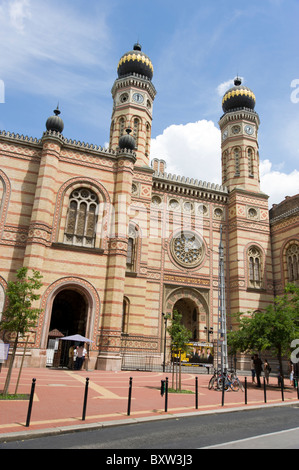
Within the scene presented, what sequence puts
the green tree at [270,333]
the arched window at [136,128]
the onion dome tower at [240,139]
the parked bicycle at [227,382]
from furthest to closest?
the onion dome tower at [240,139] < the arched window at [136,128] < the green tree at [270,333] < the parked bicycle at [227,382]

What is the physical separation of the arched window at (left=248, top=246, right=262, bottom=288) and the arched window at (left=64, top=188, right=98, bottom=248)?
13.9m

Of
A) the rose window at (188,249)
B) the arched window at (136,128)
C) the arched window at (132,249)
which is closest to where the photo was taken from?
the arched window at (132,249)

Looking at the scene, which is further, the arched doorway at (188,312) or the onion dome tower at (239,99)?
the onion dome tower at (239,99)

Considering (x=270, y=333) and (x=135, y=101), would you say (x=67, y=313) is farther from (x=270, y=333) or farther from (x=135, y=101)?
(x=135, y=101)

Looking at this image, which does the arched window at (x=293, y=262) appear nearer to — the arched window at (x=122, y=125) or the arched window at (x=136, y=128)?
the arched window at (x=136, y=128)

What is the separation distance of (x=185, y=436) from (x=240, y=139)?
30.3 m

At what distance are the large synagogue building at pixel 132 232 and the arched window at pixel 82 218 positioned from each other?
7cm

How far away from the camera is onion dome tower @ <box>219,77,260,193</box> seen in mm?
31797

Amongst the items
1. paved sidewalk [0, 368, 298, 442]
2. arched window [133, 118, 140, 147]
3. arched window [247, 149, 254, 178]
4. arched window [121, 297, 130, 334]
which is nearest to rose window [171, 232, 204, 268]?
arched window [121, 297, 130, 334]

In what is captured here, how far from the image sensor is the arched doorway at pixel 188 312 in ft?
90.2

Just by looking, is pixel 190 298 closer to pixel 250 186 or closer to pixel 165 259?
pixel 165 259

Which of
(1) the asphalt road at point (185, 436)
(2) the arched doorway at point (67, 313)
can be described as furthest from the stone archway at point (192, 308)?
(1) the asphalt road at point (185, 436)

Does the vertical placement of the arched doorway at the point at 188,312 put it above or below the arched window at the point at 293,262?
below

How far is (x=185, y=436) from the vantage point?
6742 mm
